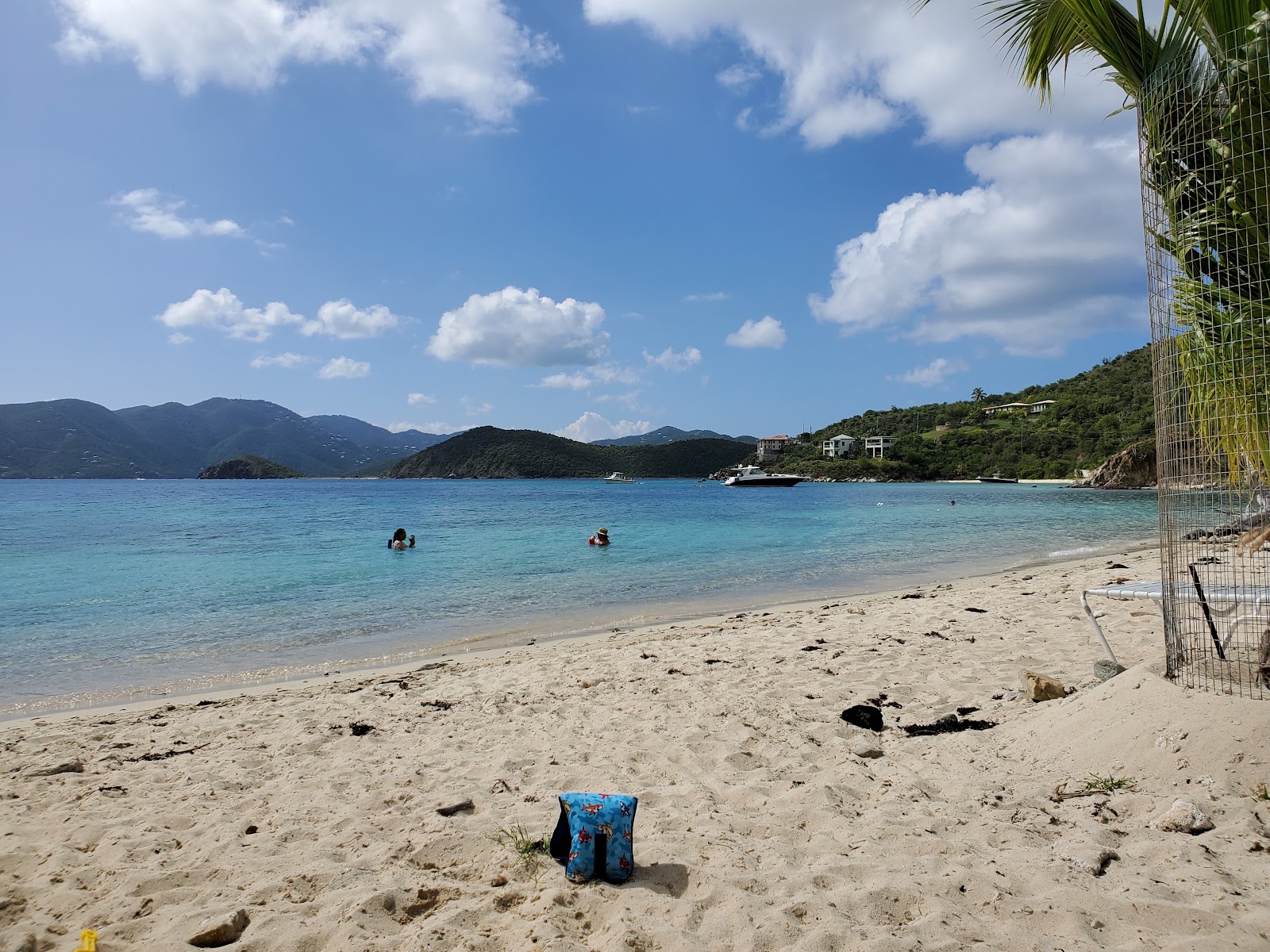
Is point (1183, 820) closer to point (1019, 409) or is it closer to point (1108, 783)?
point (1108, 783)

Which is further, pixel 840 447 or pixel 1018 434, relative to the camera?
pixel 840 447

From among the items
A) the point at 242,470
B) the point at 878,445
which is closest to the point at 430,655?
the point at 878,445

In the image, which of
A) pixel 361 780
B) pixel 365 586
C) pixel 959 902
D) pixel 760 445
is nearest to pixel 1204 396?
pixel 959 902

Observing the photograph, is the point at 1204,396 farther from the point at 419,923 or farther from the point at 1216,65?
the point at 419,923

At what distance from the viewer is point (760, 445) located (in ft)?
450

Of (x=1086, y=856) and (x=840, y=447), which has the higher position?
(x=840, y=447)

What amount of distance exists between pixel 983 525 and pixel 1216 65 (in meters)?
28.7

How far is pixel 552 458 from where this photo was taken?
133m

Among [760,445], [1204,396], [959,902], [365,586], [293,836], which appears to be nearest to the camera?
[959,902]

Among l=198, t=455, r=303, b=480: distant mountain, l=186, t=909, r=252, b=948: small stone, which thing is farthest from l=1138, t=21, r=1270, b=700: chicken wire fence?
l=198, t=455, r=303, b=480: distant mountain

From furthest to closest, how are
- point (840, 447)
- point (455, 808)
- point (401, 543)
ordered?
point (840, 447)
point (401, 543)
point (455, 808)

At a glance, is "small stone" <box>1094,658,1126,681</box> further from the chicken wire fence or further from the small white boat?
the small white boat

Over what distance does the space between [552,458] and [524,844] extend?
430ft

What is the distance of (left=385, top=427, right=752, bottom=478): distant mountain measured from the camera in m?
132
